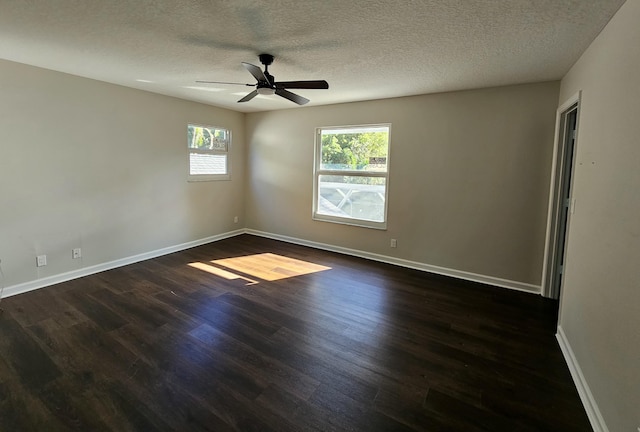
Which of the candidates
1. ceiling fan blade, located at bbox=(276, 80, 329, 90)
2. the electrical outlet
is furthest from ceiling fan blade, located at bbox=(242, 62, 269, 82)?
the electrical outlet

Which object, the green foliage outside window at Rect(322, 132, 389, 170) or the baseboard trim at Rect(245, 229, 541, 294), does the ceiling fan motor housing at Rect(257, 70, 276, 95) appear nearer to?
the green foliage outside window at Rect(322, 132, 389, 170)

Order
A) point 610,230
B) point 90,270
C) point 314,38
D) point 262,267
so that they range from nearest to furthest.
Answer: point 610,230 < point 314,38 < point 90,270 < point 262,267

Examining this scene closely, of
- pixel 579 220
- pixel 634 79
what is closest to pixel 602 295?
pixel 579 220

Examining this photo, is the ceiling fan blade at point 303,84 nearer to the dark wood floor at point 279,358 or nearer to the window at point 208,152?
the dark wood floor at point 279,358

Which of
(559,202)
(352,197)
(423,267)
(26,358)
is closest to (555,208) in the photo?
(559,202)

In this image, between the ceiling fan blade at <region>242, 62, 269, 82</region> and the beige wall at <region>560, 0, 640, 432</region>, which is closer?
the beige wall at <region>560, 0, 640, 432</region>

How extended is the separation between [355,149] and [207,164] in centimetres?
262

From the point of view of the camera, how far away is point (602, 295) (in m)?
1.79

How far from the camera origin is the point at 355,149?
471 cm

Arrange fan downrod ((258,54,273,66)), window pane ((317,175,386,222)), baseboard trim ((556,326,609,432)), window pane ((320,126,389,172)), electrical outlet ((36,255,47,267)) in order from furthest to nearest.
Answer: window pane ((317,175,386,222)) < window pane ((320,126,389,172)) < electrical outlet ((36,255,47,267)) < fan downrod ((258,54,273,66)) < baseboard trim ((556,326,609,432))

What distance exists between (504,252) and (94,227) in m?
5.15

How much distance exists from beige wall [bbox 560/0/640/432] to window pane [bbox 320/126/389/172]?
2372 millimetres

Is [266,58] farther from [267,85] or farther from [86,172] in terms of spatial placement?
[86,172]

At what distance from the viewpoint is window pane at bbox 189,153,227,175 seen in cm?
498
